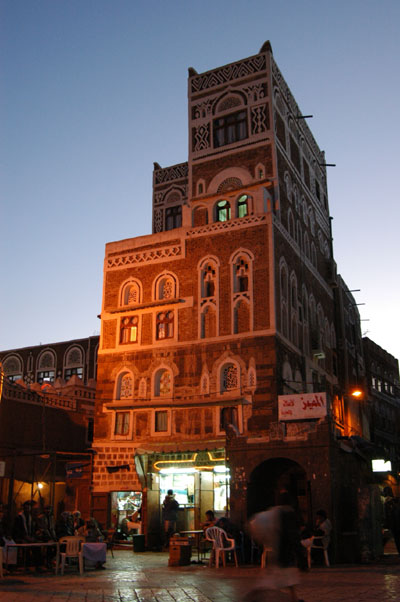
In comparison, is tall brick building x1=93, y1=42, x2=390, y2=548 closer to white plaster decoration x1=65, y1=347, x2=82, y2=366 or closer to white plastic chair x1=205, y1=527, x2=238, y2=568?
white plastic chair x1=205, y1=527, x2=238, y2=568

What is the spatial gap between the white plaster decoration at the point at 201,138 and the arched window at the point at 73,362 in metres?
19.2

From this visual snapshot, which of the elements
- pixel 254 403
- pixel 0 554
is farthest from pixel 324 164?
pixel 0 554

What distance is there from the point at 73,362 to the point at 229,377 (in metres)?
→ 21.5

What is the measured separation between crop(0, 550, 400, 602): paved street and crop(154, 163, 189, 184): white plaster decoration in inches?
1065

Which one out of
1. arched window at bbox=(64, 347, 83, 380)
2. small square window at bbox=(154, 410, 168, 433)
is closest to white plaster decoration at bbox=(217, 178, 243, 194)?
small square window at bbox=(154, 410, 168, 433)

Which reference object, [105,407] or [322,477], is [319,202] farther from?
[322,477]

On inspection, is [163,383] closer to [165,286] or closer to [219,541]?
[165,286]

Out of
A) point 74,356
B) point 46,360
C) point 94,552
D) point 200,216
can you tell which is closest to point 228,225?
point 200,216

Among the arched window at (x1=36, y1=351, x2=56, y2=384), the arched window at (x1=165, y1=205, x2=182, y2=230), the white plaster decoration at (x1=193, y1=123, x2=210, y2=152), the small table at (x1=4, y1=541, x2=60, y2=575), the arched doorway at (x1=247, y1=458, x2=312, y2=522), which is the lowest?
the small table at (x1=4, y1=541, x2=60, y2=575)

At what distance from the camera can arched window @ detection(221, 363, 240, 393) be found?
2548 centimetres

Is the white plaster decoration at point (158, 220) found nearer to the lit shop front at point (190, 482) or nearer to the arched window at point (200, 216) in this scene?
the arched window at point (200, 216)

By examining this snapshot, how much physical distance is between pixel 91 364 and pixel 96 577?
30.5m

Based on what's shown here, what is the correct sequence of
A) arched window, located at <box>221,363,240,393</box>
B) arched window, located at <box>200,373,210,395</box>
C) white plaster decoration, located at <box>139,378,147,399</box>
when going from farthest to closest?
1. white plaster decoration, located at <box>139,378,147,399</box>
2. arched window, located at <box>200,373,210,395</box>
3. arched window, located at <box>221,363,240,393</box>

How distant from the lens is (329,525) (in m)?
15.6
